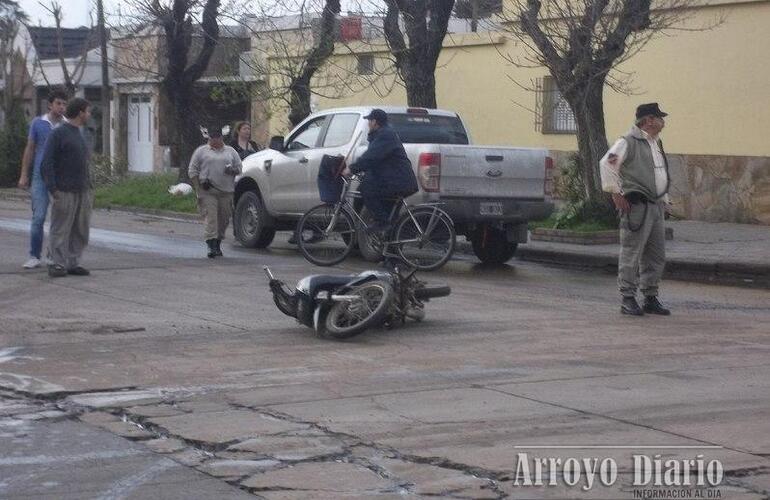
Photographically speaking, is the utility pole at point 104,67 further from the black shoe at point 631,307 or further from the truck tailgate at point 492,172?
the black shoe at point 631,307

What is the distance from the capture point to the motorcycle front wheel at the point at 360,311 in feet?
32.6

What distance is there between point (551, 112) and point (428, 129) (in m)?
9.88

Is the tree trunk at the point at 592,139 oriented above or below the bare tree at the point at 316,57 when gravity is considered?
below

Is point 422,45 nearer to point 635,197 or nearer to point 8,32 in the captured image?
point 635,197

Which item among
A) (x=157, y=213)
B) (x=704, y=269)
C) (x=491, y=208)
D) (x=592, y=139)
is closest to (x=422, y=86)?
(x=592, y=139)

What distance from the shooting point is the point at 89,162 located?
13.9 meters

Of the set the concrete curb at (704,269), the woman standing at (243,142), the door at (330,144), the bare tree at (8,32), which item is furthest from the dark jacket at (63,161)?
the bare tree at (8,32)

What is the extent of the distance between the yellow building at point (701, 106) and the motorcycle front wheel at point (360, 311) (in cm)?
1288

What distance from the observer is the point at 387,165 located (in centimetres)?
1435

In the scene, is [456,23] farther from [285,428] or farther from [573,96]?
[285,428]

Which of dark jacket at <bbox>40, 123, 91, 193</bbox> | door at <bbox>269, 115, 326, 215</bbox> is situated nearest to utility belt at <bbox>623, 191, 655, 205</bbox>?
dark jacket at <bbox>40, 123, 91, 193</bbox>

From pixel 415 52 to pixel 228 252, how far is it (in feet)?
20.3

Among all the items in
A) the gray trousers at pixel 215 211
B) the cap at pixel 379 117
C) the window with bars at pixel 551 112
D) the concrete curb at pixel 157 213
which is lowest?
the concrete curb at pixel 157 213

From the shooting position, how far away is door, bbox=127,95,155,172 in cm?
4472
